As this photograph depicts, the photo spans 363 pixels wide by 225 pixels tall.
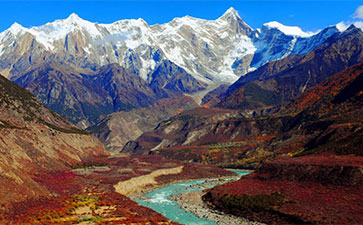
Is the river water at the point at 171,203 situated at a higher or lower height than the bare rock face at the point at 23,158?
lower

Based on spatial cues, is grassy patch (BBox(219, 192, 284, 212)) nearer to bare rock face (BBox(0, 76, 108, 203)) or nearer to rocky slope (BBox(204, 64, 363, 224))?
rocky slope (BBox(204, 64, 363, 224))

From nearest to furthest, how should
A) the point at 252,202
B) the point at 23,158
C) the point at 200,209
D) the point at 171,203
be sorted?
the point at 252,202, the point at 200,209, the point at 171,203, the point at 23,158

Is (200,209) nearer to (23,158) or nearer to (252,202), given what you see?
(252,202)

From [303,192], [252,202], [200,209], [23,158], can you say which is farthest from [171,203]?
[23,158]

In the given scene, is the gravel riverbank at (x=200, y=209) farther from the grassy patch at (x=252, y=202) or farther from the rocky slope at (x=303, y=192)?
the grassy patch at (x=252, y=202)

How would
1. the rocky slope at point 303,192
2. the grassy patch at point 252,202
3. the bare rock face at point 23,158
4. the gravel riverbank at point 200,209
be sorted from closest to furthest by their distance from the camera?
1. the rocky slope at point 303,192
2. the bare rock face at point 23,158
3. the gravel riverbank at point 200,209
4. the grassy patch at point 252,202

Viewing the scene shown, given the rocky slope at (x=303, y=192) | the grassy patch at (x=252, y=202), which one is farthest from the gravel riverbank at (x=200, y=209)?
the grassy patch at (x=252, y=202)

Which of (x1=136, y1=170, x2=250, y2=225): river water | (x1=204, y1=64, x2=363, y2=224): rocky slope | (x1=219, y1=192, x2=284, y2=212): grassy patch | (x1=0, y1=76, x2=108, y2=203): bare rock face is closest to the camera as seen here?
(x1=204, y1=64, x2=363, y2=224): rocky slope

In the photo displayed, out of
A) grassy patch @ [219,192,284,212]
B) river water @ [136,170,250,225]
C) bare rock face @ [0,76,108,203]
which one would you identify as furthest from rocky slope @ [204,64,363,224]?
bare rock face @ [0,76,108,203]

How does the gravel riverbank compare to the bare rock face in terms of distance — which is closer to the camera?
the bare rock face
